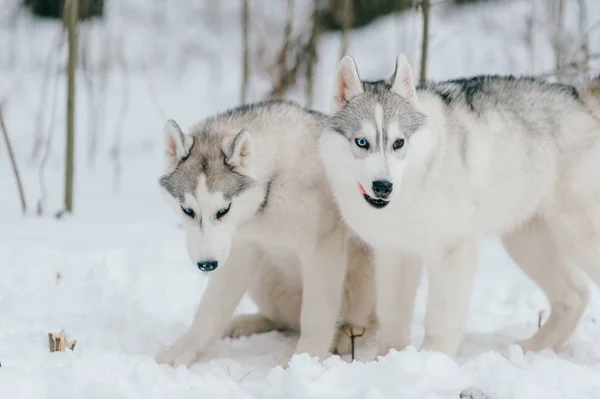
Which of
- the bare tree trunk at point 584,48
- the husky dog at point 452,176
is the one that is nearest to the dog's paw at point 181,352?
the husky dog at point 452,176

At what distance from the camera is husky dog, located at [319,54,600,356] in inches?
162

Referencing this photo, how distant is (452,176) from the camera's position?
427 centimetres

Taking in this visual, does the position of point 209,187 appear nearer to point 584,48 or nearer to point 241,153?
point 241,153

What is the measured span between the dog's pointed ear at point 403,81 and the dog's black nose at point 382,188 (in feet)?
2.11

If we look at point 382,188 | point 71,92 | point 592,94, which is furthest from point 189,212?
point 71,92

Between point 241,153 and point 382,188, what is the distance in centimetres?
106

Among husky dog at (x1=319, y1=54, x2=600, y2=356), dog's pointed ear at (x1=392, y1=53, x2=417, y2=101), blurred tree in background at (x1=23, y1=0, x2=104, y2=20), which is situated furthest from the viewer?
blurred tree in background at (x1=23, y1=0, x2=104, y2=20)

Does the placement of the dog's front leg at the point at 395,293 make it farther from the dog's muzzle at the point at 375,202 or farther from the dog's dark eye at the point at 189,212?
the dog's dark eye at the point at 189,212

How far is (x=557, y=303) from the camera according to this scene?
5164 millimetres

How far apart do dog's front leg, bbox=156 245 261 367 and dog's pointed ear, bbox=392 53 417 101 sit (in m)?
1.41

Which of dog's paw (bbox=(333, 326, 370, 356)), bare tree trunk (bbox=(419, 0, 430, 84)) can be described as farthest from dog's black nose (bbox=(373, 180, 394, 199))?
bare tree trunk (bbox=(419, 0, 430, 84))

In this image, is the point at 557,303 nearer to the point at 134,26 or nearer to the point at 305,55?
the point at 305,55

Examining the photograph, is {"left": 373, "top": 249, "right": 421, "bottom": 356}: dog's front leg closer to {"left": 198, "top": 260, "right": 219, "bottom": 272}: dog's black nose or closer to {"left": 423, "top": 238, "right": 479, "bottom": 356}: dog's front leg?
{"left": 423, "top": 238, "right": 479, "bottom": 356}: dog's front leg

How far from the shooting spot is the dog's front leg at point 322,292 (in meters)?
4.78
